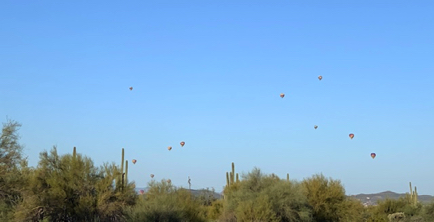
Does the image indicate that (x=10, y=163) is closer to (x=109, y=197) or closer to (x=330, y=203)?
(x=109, y=197)

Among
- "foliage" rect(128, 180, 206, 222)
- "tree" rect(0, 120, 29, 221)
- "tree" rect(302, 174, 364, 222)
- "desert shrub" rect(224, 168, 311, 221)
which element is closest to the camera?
"tree" rect(0, 120, 29, 221)

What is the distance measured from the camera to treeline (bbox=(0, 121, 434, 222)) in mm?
28278

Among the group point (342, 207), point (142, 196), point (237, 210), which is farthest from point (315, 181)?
point (142, 196)

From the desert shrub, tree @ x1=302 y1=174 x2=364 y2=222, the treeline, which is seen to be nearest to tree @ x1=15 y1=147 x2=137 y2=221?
the treeline

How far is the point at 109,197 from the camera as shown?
32062mm

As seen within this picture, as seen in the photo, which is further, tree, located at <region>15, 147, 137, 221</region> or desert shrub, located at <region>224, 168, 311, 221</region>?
desert shrub, located at <region>224, 168, 311, 221</region>

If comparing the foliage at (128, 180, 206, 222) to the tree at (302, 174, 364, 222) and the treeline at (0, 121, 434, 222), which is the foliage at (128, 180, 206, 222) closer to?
the treeline at (0, 121, 434, 222)

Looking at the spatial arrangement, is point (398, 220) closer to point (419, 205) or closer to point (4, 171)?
point (419, 205)

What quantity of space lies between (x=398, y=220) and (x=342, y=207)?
10219mm

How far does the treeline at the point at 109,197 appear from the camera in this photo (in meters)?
28.3

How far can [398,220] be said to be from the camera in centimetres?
4922

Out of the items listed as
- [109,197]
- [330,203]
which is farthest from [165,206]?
[330,203]

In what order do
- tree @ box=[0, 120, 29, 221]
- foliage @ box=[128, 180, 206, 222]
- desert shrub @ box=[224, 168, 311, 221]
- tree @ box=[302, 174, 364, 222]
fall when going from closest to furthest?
tree @ box=[0, 120, 29, 221], foliage @ box=[128, 180, 206, 222], desert shrub @ box=[224, 168, 311, 221], tree @ box=[302, 174, 364, 222]

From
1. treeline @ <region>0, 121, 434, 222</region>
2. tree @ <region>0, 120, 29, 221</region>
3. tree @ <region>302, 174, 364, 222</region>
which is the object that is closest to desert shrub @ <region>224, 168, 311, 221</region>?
treeline @ <region>0, 121, 434, 222</region>
